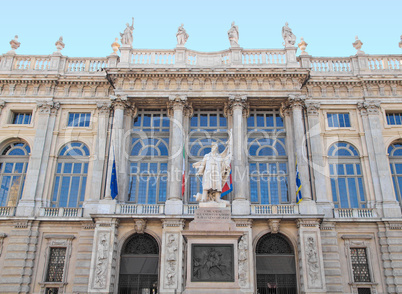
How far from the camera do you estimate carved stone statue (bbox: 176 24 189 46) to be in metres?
27.5

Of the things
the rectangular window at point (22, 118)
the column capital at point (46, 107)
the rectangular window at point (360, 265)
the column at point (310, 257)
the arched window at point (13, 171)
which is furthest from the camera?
the rectangular window at point (22, 118)

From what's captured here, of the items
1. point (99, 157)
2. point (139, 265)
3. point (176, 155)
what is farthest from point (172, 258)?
point (99, 157)

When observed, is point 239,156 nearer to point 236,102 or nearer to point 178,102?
point 236,102

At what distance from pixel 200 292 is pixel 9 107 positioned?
20.6 meters

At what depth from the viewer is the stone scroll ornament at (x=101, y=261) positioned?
68.5 feet

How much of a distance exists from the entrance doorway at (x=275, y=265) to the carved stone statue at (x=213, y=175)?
980cm

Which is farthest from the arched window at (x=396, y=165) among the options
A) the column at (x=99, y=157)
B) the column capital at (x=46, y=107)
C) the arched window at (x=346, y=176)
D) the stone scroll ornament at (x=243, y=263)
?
the column capital at (x=46, y=107)

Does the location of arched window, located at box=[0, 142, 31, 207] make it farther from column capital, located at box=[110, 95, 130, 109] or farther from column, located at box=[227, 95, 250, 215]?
column, located at box=[227, 95, 250, 215]

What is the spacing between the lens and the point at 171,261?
69.6 feet

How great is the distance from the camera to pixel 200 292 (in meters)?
12.0

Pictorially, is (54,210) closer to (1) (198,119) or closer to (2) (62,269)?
(2) (62,269)

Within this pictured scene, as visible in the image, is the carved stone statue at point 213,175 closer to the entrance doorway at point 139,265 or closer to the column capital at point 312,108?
the entrance doorway at point 139,265

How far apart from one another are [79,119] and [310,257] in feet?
56.2

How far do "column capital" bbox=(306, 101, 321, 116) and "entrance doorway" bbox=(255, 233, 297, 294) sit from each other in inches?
335
